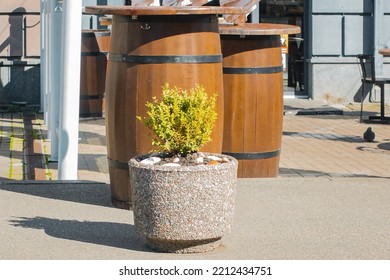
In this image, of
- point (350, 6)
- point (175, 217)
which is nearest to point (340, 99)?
point (350, 6)

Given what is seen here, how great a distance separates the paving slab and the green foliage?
→ 0.71 meters

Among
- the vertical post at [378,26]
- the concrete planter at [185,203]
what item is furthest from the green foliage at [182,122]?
the vertical post at [378,26]

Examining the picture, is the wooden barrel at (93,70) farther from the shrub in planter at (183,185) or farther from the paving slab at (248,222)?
the shrub in planter at (183,185)

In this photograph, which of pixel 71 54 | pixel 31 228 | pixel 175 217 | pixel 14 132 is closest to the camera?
pixel 175 217

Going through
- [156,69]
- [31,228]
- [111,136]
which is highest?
[156,69]

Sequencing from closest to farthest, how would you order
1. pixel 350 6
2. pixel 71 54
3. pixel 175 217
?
pixel 175 217 < pixel 71 54 < pixel 350 6

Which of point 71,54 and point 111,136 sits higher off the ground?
point 71,54

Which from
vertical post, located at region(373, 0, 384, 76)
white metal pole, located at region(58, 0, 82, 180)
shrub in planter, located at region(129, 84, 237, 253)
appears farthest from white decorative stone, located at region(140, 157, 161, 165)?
vertical post, located at region(373, 0, 384, 76)

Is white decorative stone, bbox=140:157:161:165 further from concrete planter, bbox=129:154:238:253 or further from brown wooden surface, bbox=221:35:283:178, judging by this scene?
brown wooden surface, bbox=221:35:283:178

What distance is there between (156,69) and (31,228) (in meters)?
1.50

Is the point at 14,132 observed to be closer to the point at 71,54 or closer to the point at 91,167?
the point at 91,167

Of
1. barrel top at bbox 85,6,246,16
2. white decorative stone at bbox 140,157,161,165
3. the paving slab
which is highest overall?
barrel top at bbox 85,6,246,16

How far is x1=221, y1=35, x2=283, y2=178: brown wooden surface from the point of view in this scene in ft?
29.2

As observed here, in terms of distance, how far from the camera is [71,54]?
8766 mm
